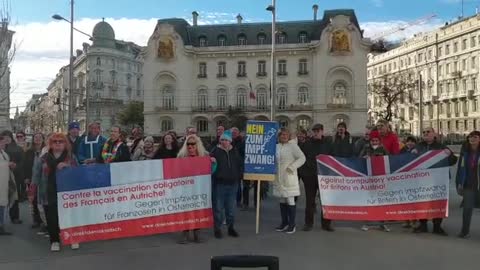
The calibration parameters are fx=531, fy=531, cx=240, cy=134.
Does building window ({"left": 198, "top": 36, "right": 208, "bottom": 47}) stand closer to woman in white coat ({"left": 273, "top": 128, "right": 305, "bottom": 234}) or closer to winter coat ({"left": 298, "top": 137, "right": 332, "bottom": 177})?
winter coat ({"left": 298, "top": 137, "right": 332, "bottom": 177})

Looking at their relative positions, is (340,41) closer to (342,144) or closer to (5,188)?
(342,144)

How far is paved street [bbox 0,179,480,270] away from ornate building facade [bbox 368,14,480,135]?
7428cm

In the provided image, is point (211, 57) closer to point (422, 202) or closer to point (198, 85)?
point (198, 85)

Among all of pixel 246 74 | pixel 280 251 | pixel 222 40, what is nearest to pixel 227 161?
pixel 280 251

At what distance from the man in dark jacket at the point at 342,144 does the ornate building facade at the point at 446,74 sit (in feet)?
237

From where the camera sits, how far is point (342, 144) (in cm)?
1085

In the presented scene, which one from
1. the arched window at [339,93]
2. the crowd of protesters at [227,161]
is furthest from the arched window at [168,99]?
the crowd of protesters at [227,161]

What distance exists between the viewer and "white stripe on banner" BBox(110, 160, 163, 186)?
345 inches

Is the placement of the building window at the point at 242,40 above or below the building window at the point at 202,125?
above

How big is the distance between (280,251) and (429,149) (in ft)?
13.2

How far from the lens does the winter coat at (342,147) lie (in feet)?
35.3

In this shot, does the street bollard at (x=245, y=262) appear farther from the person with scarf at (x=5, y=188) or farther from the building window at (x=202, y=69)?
the building window at (x=202, y=69)

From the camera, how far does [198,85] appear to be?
80.1 meters

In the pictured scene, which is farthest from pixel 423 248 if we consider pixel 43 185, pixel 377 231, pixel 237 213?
pixel 43 185
